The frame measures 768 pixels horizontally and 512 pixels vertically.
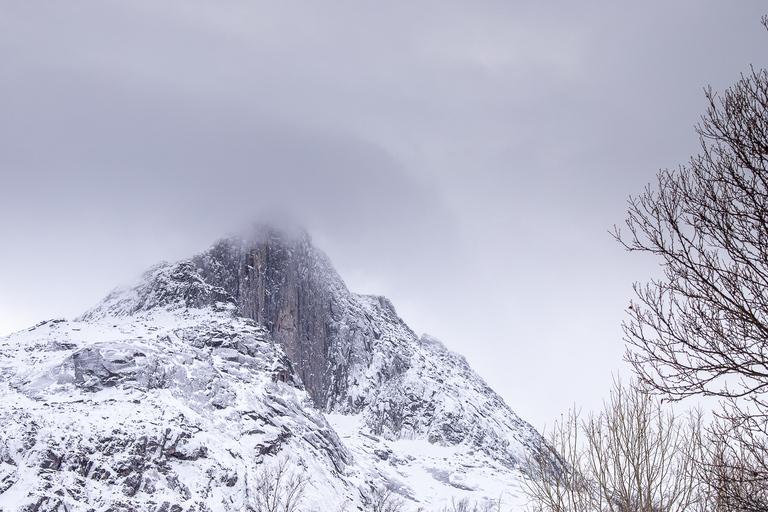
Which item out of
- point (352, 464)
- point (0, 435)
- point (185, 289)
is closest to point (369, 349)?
Result: point (185, 289)

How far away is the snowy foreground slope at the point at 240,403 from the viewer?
1757 inches

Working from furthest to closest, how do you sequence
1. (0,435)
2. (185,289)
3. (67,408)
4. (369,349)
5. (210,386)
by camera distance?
1. (369,349)
2. (185,289)
3. (210,386)
4. (67,408)
5. (0,435)

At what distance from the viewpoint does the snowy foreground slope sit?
146ft

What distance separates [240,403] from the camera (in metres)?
69.0

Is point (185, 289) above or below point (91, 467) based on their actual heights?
above

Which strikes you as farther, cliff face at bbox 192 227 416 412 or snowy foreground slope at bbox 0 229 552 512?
cliff face at bbox 192 227 416 412

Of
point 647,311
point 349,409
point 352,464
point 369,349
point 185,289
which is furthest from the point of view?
point 369,349

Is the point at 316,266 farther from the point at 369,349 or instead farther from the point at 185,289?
the point at 185,289

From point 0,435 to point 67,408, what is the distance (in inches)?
423

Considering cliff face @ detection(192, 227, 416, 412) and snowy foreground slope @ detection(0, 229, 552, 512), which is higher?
cliff face @ detection(192, 227, 416, 412)

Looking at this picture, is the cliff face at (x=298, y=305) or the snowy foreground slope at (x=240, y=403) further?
the cliff face at (x=298, y=305)

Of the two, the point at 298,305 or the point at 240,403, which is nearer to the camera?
the point at 240,403

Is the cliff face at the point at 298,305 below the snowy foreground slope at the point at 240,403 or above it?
above

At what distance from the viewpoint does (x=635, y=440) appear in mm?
10195
